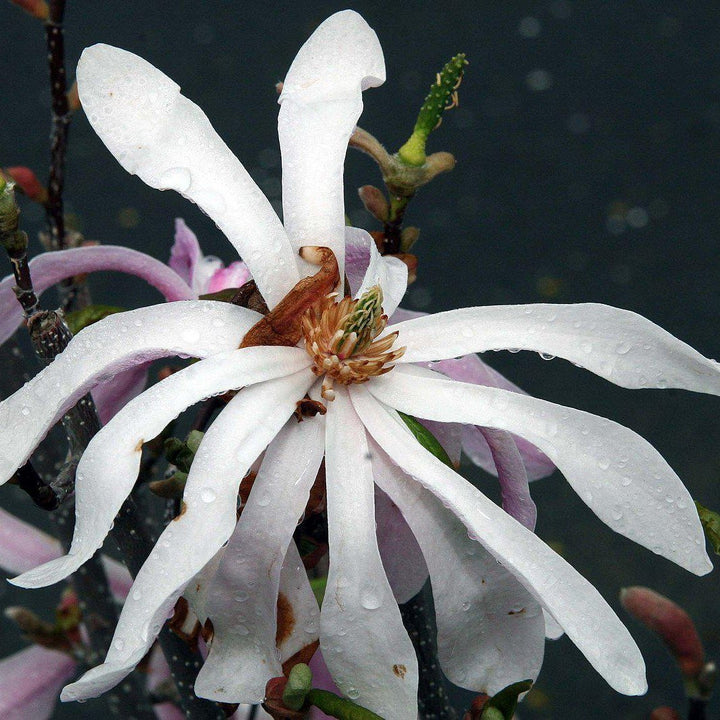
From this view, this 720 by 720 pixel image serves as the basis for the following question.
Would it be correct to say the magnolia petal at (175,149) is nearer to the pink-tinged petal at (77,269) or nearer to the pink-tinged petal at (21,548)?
the pink-tinged petal at (77,269)

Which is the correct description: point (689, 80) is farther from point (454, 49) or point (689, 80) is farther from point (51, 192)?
point (51, 192)

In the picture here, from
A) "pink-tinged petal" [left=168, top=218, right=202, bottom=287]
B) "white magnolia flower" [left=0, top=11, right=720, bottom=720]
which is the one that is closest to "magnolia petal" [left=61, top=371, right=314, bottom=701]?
"white magnolia flower" [left=0, top=11, right=720, bottom=720]

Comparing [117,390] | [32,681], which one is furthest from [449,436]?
[32,681]

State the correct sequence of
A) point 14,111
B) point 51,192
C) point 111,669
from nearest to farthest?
point 111,669 < point 51,192 < point 14,111

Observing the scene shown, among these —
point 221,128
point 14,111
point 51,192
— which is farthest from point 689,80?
point 51,192

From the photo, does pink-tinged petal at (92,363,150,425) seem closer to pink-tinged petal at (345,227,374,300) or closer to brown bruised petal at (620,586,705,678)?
pink-tinged petal at (345,227,374,300)

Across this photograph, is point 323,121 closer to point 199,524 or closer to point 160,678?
point 199,524
